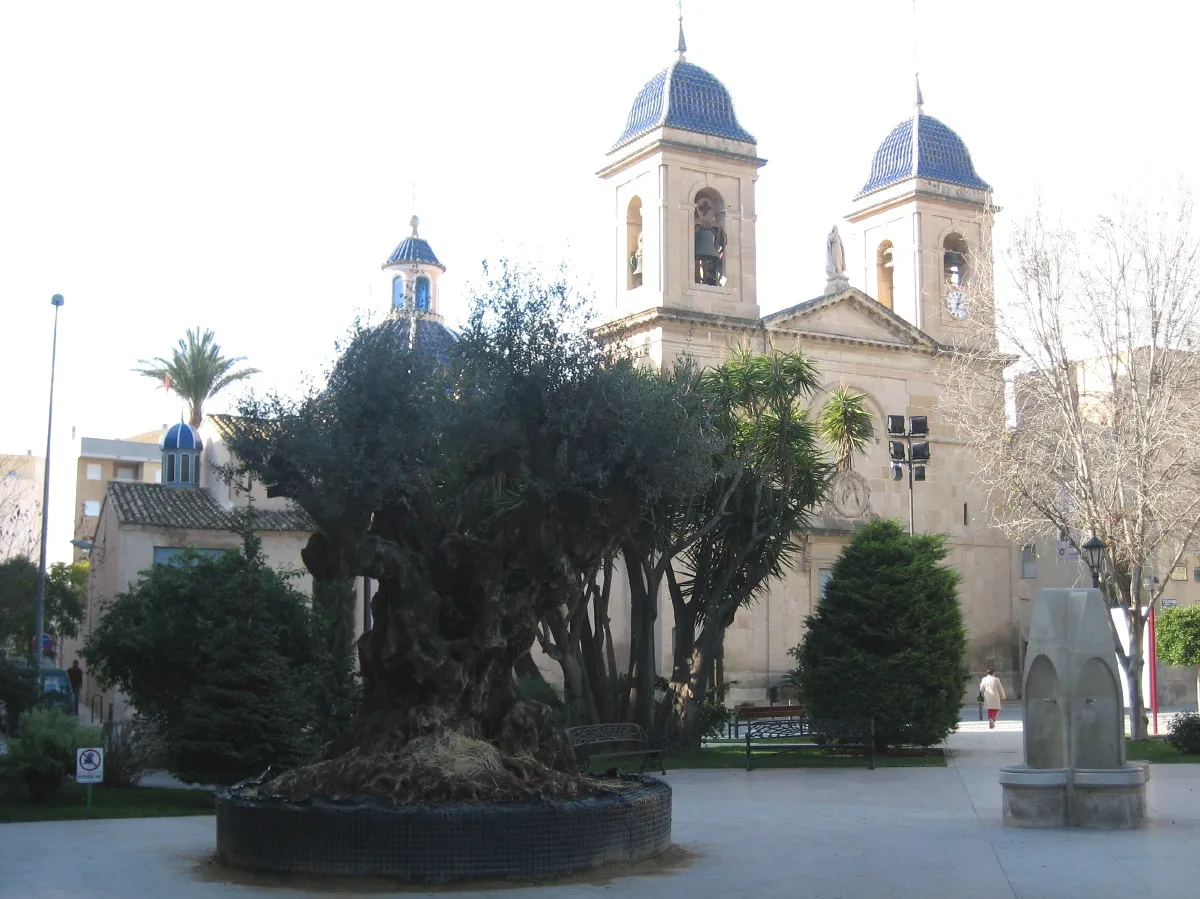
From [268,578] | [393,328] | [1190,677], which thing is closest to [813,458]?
[268,578]

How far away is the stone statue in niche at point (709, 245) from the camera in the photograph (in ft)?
137

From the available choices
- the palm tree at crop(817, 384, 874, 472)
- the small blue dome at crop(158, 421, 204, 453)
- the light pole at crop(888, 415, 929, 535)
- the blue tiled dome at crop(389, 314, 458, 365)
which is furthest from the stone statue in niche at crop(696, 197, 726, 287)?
the blue tiled dome at crop(389, 314, 458, 365)

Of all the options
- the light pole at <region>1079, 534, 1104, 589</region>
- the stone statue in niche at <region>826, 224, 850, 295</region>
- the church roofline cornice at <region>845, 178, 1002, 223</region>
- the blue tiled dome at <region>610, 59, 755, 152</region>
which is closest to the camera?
the light pole at <region>1079, 534, 1104, 589</region>

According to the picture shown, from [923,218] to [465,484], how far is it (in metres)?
35.7

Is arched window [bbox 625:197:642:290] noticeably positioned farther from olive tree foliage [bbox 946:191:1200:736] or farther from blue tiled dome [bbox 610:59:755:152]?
olive tree foliage [bbox 946:191:1200:736]

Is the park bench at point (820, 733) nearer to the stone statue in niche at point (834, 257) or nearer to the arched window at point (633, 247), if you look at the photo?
the arched window at point (633, 247)

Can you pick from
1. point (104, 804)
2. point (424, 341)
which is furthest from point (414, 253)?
point (424, 341)

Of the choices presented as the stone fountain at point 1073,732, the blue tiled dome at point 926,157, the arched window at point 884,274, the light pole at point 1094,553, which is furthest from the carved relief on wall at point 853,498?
the stone fountain at point 1073,732

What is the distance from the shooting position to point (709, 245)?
41719 millimetres

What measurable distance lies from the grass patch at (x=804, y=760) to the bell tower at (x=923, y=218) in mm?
23674

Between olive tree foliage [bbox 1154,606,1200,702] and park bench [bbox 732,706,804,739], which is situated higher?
olive tree foliage [bbox 1154,606,1200,702]

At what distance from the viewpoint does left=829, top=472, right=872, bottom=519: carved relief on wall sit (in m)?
43.7

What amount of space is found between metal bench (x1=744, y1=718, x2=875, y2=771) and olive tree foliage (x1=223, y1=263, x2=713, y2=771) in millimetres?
9396

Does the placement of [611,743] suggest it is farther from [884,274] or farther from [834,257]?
[884,274]
